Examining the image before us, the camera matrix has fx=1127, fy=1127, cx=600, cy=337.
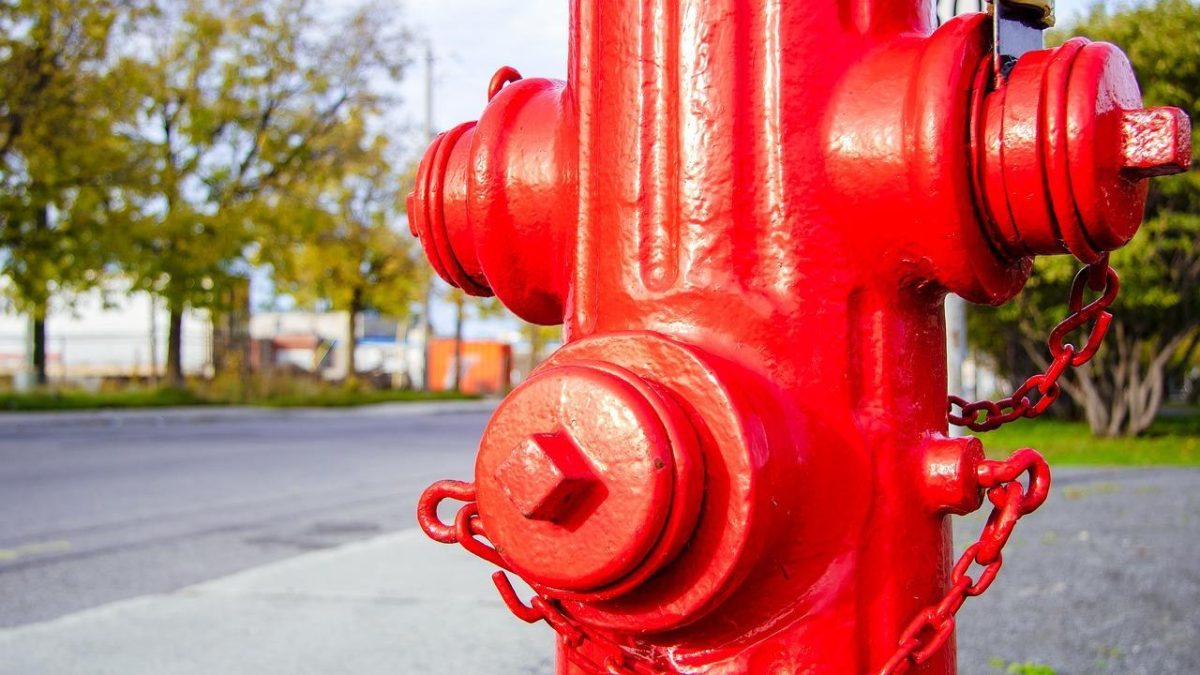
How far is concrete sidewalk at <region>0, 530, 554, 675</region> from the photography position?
301 cm

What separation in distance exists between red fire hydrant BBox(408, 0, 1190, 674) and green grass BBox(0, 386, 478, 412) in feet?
65.5

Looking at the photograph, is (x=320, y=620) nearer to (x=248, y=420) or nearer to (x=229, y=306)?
(x=248, y=420)

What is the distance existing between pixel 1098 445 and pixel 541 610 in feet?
46.4

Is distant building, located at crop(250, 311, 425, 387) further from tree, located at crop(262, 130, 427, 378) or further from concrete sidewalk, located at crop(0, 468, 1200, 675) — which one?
concrete sidewalk, located at crop(0, 468, 1200, 675)

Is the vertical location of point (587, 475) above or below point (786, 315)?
below

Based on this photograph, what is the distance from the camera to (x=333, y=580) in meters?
4.33

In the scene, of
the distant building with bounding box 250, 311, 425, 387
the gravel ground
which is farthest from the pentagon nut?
the distant building with bounding box 250, 311, 425, 387

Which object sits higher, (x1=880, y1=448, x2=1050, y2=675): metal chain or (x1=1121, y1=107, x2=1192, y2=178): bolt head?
(x1=1121, y1=107, x2=1192, y2=178): bolt head

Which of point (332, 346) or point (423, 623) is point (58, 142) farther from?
point (332, 346)

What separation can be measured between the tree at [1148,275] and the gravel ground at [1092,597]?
708 centimetres

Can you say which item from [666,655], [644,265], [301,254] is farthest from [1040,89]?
[301,254]

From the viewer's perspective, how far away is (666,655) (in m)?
1.05

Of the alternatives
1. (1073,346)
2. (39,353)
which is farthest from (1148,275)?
(39,353)

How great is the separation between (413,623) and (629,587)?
110 inches
